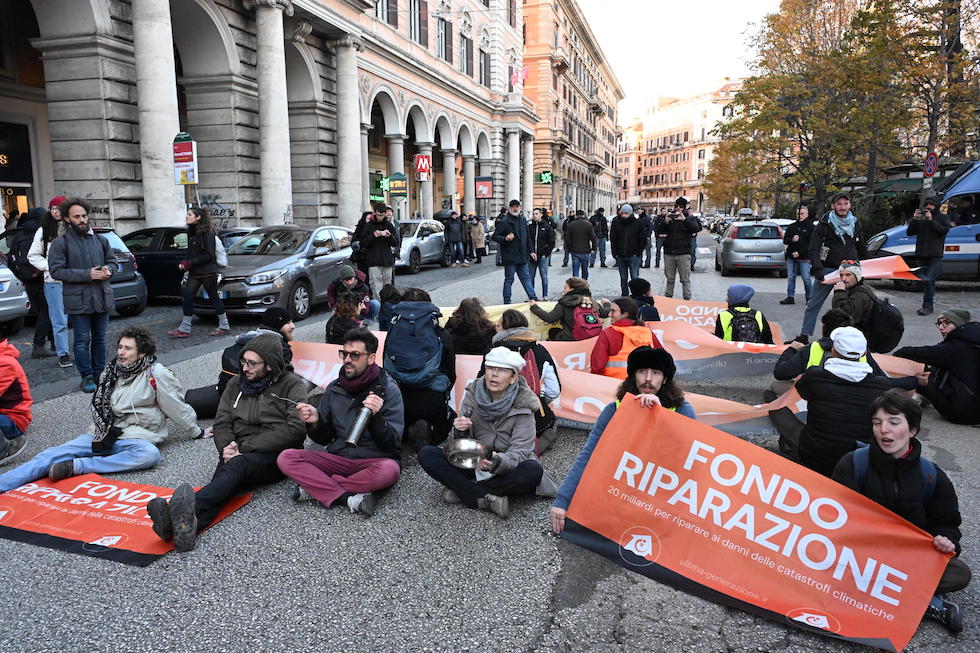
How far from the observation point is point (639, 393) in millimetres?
3902

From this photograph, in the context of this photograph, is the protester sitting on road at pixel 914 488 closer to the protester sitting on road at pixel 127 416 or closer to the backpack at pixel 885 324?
the backpack at pixel 885 324

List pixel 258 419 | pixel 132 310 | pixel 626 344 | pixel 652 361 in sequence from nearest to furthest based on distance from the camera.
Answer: pixel 652 361, pixel 258 419, pixel 626 344, pixel 132 310

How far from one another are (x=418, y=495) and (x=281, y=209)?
1677 cm

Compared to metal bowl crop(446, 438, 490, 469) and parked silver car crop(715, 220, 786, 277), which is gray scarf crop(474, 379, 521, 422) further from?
parked silver car crop(715, 220, 786, 277)

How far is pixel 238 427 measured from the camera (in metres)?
4.50

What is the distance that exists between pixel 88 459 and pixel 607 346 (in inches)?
162

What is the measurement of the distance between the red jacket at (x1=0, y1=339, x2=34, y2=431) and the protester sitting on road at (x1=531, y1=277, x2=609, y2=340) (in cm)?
487

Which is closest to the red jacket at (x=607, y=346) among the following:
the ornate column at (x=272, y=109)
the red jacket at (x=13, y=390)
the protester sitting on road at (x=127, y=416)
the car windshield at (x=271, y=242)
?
the protester sitting on road at (x=127, y=416)

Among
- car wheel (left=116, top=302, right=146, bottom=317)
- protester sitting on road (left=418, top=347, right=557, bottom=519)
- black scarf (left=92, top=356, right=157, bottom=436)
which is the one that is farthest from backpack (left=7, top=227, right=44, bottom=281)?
protester sitting on road (left=418, top=347, right=557, bottom=519)

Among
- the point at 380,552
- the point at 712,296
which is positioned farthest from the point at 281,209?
the point at 380,552

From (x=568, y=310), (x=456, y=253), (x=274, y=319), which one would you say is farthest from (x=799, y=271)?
(x=456, y=253)

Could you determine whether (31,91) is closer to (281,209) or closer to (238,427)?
(281,209)

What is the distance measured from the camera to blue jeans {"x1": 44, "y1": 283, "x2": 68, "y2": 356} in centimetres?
768

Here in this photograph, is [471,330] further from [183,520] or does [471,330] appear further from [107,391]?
[183,520]
